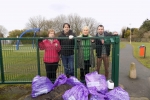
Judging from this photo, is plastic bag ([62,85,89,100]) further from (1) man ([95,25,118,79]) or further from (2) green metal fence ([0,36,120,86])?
(1) man ([95,25,118,79])

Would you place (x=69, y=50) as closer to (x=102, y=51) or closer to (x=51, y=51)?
(x=51, y=51)

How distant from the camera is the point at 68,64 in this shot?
13.8 ft

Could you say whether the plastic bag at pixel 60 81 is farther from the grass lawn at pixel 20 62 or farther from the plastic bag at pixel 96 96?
the plastic bag at pixel 96 96

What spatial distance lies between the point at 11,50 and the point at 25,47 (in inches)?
14.5

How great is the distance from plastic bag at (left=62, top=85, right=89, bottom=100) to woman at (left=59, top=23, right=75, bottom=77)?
88 centimetres

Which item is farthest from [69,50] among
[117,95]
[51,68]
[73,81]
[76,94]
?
[117,95]

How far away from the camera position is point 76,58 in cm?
407

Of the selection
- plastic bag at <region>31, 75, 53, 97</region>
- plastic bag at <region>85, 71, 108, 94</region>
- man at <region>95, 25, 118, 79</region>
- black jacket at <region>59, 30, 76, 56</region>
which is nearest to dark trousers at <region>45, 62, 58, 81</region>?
black jacket at <region>59, 30, 76, 56</region>

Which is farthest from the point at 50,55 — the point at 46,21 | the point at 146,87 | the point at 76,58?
the point at 46,21

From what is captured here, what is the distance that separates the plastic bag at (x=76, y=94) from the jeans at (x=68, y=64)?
2.78 feet

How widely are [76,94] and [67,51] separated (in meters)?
1.25

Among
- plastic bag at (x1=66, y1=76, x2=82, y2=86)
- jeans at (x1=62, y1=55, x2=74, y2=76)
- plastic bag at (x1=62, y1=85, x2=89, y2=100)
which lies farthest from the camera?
jeans at (x1=62, y1=55, x2=74, y2=76)

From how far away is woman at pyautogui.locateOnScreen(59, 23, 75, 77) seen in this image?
13.2 ft

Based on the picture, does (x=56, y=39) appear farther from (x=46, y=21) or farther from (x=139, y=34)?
(x=139, y=34)
